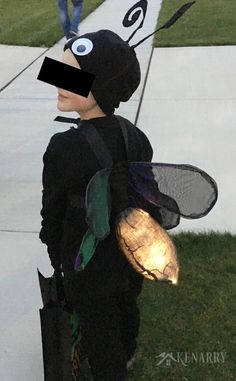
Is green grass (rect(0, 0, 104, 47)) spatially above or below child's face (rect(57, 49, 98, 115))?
below

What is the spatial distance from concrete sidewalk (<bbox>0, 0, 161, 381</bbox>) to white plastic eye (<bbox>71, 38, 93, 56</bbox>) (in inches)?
54.3

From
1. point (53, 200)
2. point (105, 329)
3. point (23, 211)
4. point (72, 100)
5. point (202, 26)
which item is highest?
point (72, 100)

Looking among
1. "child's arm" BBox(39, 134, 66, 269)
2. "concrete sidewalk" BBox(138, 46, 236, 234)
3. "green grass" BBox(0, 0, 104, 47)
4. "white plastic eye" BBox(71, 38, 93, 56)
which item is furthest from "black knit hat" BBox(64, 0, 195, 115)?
"green grass" BBox(0, 0, 104, 47)

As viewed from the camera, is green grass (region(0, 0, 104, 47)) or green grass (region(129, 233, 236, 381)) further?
green grass (region(0, 0, 104, 47))

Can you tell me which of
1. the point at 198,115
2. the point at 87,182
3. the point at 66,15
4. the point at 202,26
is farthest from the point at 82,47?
the point at 202,26

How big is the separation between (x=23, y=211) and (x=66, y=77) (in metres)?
2.17

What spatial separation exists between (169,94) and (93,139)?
4577 mm

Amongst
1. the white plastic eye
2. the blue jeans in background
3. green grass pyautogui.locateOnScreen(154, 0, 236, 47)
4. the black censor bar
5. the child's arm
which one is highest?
the white plastic eye

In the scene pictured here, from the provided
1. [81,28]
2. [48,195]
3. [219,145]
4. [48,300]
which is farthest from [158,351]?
[81,28]

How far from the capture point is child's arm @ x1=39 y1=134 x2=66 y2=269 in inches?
76.1

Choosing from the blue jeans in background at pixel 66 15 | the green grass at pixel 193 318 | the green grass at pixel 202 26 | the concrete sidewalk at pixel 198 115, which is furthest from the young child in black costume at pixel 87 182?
the blue jeans in background at pixel 66 15

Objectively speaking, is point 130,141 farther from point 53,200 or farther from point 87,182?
point 53,200

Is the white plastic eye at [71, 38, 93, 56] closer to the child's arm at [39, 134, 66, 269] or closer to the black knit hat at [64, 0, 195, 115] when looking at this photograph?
the black knit hat at [64, 0, 195, 115]

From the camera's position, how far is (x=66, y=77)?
1.87 m
